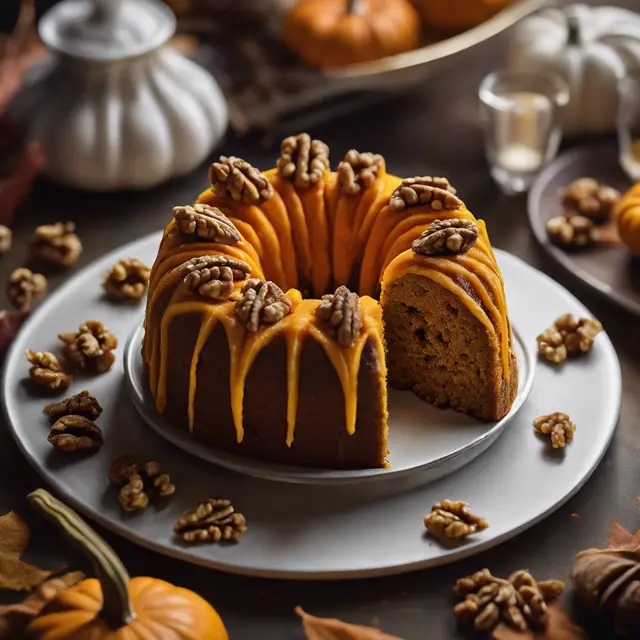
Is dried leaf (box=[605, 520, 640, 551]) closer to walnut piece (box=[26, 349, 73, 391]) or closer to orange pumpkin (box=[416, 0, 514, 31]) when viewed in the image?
walnut piece (box=[26, 349, 73, 391])

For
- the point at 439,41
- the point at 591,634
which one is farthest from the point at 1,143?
the point at 591,634

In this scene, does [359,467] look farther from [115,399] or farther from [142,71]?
[142,71]

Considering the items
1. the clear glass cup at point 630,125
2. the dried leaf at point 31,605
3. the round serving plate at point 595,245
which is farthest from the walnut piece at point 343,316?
the clear glass cup at point 630,125

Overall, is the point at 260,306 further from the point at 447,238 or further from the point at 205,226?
the point at 447,238

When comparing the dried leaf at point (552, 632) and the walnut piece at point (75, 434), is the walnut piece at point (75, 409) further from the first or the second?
the dried leaf at point (552, 632)

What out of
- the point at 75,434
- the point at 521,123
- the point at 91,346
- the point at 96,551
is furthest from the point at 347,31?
the point at 96,551

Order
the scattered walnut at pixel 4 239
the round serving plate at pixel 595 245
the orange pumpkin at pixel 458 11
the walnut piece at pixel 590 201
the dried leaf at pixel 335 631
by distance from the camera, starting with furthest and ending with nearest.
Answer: the orange pumpkin at pixel 458 11 → the walnut piece at pixel 590 201 → the scattered walnut at pixel 4 239 → the round serving plate at pixel 595 245 → the dried leaf at pixel 335 631

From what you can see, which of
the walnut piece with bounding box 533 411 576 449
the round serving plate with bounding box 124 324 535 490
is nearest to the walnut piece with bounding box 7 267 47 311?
the round serving plate with bounding box 124 324 535 490
